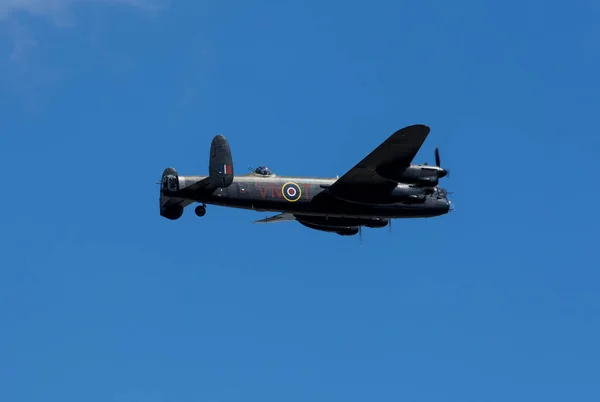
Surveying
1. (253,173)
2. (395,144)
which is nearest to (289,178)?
(253,173)

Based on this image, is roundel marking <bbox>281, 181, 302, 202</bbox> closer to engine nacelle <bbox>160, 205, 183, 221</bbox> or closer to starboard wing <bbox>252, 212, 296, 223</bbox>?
engine nacelle <bbox>160, 205, 183, 221</bbox>

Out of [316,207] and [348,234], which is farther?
[348,234]

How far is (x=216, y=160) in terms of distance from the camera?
173ft

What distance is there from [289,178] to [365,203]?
381 centimetres

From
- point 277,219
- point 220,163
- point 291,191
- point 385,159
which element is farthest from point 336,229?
point 220,163

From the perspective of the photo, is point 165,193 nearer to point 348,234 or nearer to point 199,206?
point 199,206

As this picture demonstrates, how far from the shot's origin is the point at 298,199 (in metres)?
55.7

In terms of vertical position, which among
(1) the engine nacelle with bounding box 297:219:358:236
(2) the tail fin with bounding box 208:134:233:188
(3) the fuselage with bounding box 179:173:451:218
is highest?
(2) the tail fin with bounding box 208:134:233:188

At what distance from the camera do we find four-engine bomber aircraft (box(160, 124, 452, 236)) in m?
52.9

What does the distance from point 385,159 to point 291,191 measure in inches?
184

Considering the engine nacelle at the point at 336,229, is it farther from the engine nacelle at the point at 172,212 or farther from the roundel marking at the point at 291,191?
the engine nacelle at the point at 172,212

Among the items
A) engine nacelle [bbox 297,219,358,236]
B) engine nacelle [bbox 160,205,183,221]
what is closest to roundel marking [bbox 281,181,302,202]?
engine nacelle [bbox 297,219,358,236]

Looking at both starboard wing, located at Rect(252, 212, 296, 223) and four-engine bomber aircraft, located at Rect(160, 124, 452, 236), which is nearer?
four-engine bomber aircraft, located at Rect(160, 124, 452, 236)

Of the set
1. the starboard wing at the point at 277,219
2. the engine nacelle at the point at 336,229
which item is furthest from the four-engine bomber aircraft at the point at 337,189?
the starboard wing at the point at 277,219
